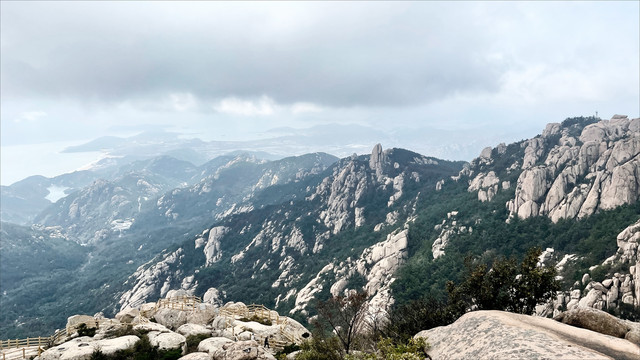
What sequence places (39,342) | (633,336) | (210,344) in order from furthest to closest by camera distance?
(39,342) < (210,344) < (633,336)

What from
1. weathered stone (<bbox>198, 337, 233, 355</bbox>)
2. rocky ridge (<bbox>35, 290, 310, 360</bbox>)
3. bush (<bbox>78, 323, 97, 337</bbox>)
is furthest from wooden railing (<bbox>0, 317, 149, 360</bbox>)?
weathered stone (<bbox>198, 337, 233, 355</bbox>)

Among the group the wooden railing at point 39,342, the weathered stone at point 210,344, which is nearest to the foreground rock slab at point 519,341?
the weathered stone at point 210,344

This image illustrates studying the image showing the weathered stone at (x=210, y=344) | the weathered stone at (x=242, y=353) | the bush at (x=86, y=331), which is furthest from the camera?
the bush at (x=86, y=331)

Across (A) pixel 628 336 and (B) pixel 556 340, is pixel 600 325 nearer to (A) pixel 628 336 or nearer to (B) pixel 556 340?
(A) pixel 628 336

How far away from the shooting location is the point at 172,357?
33.1m

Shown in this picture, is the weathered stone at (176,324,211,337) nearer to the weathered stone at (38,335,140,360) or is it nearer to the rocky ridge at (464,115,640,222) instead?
the weathered stone at (38,335,140,360)

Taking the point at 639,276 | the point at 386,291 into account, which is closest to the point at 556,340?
the point at 639,276

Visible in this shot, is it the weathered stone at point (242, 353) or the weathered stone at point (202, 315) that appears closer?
the weathered stone at point (242, 353)

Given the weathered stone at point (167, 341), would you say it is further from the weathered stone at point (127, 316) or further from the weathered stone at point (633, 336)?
the weathered stone at point (633, 336)

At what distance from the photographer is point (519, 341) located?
1580 centimetres

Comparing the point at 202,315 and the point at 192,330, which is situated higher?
the point at 192,330

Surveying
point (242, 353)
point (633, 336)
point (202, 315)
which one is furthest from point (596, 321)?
point (202, 315)

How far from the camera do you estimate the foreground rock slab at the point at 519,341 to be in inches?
578

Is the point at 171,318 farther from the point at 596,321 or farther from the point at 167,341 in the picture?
the point at 596,321
